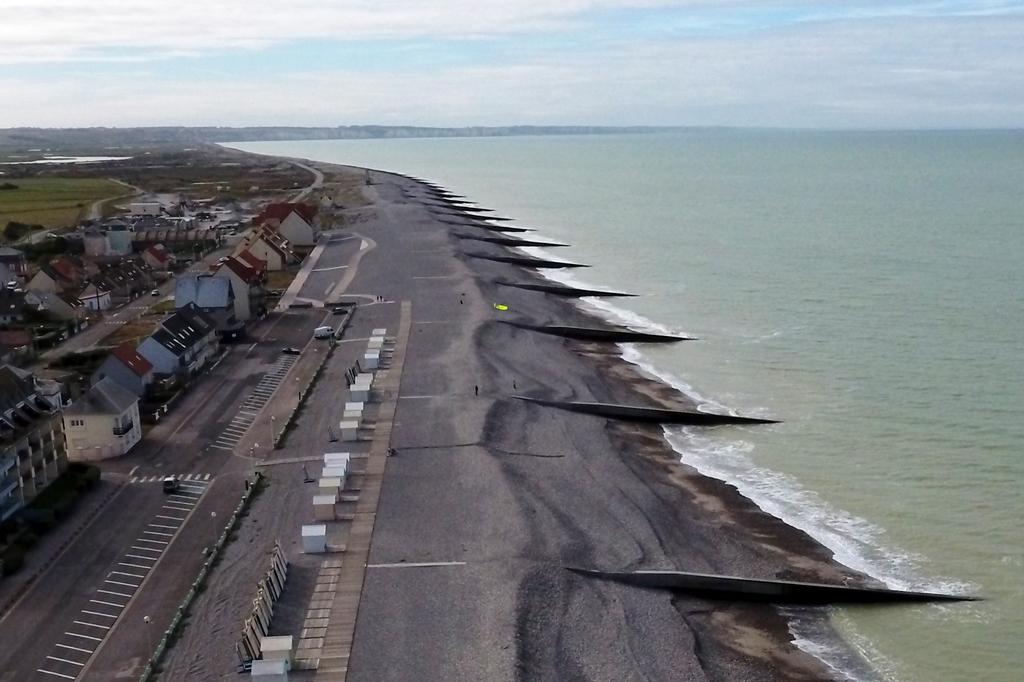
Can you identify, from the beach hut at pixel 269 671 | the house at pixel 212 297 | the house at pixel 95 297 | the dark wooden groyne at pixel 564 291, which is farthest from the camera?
the dark wooden groyne at pixel 564 291

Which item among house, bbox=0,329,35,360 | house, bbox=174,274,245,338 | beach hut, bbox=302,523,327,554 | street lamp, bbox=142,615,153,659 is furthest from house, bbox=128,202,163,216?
street lamp, bbox=142,615,153,659

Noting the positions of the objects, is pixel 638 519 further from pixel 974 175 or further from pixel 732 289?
pixel 974 175

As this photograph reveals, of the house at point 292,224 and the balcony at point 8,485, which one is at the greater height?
the house at point 292,224

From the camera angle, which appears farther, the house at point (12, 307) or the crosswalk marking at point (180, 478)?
the house at point (12, 307)

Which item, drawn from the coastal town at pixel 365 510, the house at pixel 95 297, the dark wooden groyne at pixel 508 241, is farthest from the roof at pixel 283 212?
the coastal town at pixel 365 510

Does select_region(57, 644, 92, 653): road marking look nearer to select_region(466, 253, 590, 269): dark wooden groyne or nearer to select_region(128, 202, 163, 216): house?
select_region(466, 253, 590, 269): dark wooden groyne

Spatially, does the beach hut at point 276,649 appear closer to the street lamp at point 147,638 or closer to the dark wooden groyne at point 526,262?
the street lamp at point 147,638

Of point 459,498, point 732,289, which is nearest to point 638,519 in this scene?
point 459,498
